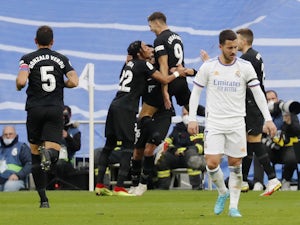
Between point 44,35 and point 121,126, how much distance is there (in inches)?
134

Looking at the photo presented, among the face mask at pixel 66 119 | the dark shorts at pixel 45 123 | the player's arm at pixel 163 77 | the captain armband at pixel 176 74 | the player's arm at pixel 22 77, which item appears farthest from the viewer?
the face mask at pixel 66 119

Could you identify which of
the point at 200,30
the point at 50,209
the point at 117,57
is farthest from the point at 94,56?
the point at 50,209

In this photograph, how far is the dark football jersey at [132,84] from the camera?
1642cm

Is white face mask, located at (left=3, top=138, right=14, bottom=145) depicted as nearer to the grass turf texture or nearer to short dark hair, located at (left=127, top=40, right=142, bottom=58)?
the grass turf texture

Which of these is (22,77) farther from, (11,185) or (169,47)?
(11,185)

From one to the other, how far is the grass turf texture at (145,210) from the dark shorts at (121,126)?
2.89 feet

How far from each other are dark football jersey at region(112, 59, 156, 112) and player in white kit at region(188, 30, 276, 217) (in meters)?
4.68

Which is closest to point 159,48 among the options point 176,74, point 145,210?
point 176,74

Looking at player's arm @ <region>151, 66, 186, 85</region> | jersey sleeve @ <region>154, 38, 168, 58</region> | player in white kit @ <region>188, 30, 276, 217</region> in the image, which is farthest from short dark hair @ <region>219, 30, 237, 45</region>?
jersey sleeve @ <region>154, 38, 168, 58</region>

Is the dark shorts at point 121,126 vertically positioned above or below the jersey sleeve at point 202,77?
below

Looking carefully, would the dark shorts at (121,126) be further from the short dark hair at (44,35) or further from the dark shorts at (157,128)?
the short dark hair at (44,35)

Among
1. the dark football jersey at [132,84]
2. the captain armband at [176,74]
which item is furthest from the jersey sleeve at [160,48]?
the captain armband at [176,74]

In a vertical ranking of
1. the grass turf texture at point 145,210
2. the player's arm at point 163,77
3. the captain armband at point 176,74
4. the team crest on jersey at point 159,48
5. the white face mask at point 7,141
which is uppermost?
the team crest on jersey at point 159,48

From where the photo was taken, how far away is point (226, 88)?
11664 mm
